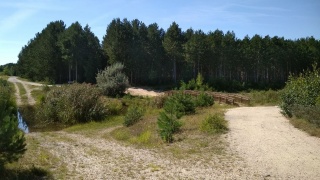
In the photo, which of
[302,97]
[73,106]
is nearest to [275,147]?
[302,97]

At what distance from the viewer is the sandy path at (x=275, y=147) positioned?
1044 cm

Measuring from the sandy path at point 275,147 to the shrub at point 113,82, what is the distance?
23.7 metres

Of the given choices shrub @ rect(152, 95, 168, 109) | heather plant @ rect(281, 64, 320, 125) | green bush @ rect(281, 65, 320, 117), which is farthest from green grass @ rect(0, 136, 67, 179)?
shrub @ rect(152, 95, 168, 109)

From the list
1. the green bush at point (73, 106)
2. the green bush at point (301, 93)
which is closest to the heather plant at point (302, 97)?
the green bush at point (301, 93)

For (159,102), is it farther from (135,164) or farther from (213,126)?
(135,164)

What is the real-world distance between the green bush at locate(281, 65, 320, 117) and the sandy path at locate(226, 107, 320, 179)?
1.23 meters

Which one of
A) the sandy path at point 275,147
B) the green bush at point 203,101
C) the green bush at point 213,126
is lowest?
the sandy path at point 275,147

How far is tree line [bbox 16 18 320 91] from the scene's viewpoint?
59531 millimetres

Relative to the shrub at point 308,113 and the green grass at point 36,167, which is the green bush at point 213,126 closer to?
the shrub at point 308,113

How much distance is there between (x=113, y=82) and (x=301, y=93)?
26.2 metres

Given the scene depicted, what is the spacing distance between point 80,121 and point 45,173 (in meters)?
17.0

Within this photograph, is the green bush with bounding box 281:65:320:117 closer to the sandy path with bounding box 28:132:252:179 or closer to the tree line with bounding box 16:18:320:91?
the sandy path with bounding box 28:132:252:179

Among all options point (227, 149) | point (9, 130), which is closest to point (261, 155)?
point (227, 149)

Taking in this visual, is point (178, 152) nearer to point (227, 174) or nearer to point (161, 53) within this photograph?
point (227, 174)
